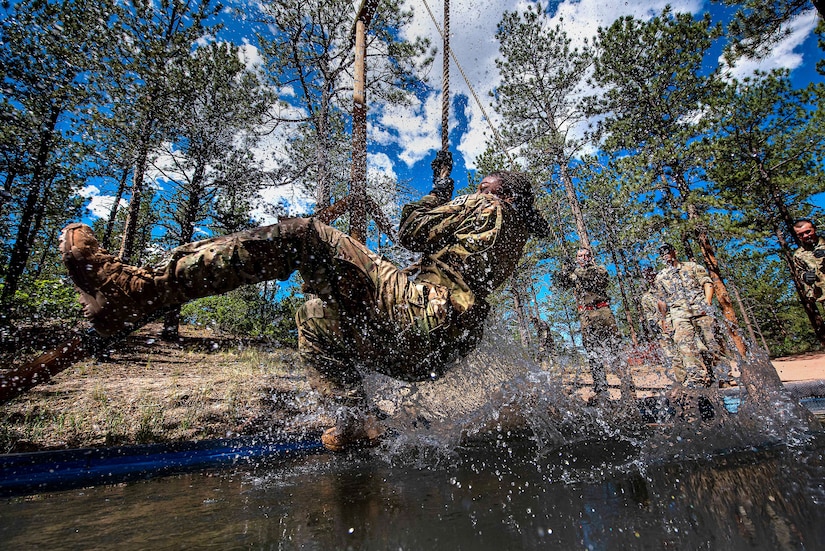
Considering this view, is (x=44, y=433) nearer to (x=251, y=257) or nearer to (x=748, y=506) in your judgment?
(x=251, y=257)

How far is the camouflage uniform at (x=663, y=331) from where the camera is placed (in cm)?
566

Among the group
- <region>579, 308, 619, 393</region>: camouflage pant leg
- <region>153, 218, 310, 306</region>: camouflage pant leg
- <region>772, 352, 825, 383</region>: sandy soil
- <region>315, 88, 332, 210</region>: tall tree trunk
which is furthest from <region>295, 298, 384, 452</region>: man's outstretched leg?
<region>772, 352, 825, 383</region>: sandy soil

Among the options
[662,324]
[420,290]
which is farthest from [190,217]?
[662,324]

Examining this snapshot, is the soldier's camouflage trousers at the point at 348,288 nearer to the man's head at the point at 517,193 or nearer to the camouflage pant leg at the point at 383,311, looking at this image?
the camouflage pant leg at the point at 383,311

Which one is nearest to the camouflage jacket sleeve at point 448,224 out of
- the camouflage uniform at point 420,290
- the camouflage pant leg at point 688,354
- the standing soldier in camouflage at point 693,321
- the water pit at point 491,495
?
the camouflage uniform at point 420,290

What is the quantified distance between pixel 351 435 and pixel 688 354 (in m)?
5.30

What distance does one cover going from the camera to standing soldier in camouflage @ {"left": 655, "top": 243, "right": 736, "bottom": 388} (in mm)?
5336

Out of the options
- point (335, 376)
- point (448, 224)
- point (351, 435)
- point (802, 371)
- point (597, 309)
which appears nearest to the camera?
point (448, 224)

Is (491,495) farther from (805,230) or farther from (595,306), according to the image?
(805,230)

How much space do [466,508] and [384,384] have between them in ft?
5.95

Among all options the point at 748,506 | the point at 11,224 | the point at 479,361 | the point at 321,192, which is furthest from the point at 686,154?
the point at 11,224

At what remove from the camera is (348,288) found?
6.69 feet

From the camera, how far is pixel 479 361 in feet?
10.1

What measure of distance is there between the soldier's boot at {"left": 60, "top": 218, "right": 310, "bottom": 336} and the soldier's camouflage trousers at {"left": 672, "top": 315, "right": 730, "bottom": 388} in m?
6.01
